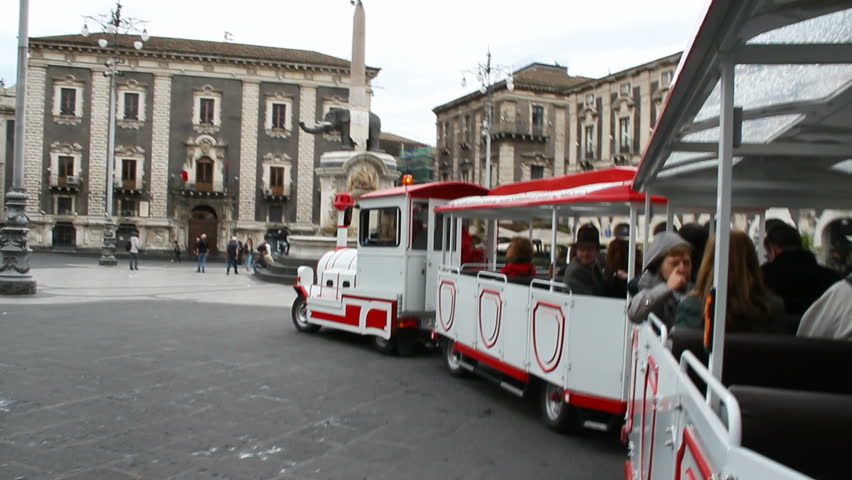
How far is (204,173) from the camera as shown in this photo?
48031 millimetres

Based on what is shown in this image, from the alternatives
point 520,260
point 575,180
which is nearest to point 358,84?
point 575,180

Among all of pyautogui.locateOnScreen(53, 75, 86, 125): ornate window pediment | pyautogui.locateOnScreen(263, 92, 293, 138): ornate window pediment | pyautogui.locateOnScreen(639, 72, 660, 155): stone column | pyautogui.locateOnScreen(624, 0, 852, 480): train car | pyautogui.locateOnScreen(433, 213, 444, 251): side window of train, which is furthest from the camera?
pyautogui.locateOnScreen(263, 92, 293, 138): ornate window pediment

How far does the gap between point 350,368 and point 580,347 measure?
3.98 m

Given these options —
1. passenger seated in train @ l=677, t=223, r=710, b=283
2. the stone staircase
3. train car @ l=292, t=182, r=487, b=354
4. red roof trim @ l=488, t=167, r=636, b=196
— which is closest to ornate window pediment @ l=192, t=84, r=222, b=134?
the stone staircase

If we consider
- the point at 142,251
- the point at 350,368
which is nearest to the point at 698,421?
the point at 350,368

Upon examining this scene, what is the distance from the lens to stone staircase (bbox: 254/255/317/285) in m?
24.7

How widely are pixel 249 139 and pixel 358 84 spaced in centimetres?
2603

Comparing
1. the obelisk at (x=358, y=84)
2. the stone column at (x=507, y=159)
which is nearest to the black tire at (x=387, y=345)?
the obelisk at (x=358, y=84)

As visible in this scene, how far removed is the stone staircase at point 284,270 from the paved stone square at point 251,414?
1272 centimetres

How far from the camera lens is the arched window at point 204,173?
157 ft

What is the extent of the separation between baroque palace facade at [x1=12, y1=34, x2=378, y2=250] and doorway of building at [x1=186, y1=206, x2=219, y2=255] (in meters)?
0.07

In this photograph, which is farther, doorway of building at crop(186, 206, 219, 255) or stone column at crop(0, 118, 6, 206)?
stone column at crop(0, 118, 6, 206)

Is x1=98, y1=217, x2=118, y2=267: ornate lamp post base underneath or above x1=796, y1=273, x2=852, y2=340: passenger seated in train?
underneath

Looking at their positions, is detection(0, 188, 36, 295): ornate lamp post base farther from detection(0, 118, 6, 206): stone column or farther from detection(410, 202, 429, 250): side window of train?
detection(0, 118, 6, 206): stone column
